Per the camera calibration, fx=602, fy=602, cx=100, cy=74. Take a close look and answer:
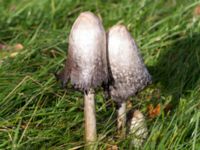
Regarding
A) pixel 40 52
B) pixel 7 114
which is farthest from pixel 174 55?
pixel 7 114

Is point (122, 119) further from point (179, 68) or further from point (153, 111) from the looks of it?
point (179, 68)

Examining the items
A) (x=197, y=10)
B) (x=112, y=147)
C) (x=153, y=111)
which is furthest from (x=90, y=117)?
(x=197, y=10)

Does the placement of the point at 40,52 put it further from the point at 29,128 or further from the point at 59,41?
the point at 29,128

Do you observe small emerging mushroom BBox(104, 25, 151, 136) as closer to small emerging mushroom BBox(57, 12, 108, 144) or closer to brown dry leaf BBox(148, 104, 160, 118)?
small emerging mushroom BBox(57, 12, 108, 144)

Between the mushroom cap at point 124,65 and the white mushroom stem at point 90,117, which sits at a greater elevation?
the mushroom cap at point 124,65


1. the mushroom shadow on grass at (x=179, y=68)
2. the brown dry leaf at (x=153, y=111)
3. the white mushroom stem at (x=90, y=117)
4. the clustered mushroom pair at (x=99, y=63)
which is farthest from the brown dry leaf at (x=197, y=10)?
the white mushroom stem at (x=90, y=117)

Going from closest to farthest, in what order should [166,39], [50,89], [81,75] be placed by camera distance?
[81,75] < [50,89] < [166,39]

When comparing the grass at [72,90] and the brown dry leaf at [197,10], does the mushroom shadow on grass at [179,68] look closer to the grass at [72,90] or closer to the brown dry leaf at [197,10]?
the grass at [72,90]
